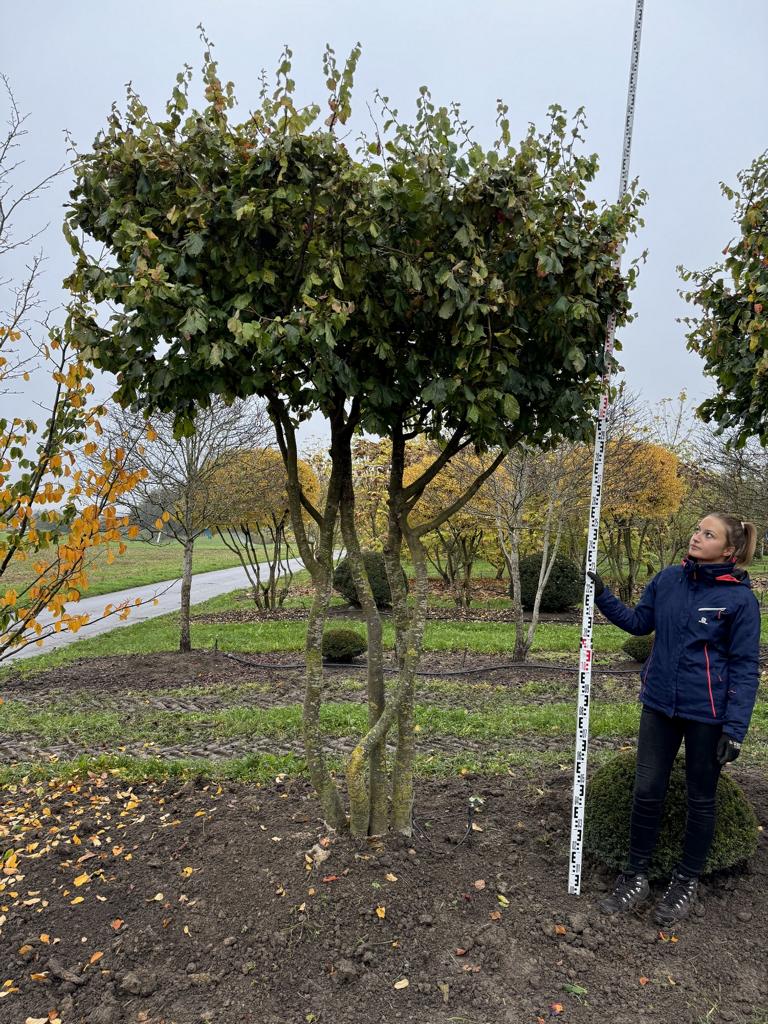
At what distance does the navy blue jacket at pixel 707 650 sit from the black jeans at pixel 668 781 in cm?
10

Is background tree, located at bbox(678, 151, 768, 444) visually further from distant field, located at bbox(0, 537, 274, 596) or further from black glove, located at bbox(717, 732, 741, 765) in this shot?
distant field, located at bbox(0, 537, 274, 596)

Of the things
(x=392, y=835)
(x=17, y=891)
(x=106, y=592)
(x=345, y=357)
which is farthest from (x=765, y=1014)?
(x=106, y=592)

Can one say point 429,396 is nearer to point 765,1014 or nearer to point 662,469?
point 765,1014

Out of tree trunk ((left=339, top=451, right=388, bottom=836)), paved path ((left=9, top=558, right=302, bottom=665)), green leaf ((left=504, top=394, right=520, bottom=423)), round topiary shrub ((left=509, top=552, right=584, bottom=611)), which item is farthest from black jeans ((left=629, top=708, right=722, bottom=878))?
round topiary shrub ((left=509, top=552, right=584, bottom=611))

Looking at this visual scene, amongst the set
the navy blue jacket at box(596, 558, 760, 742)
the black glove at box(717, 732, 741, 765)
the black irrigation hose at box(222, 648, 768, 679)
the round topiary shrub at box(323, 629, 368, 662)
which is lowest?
the black irrigation hose at box(222, 648, 768, 679)

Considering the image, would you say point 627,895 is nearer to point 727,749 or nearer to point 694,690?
point 727,749

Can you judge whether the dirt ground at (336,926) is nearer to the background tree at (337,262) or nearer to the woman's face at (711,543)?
the woman's face at (711,543)

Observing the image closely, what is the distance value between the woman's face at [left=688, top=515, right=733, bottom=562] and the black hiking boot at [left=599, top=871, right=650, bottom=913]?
1.53m

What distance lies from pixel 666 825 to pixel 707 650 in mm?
959

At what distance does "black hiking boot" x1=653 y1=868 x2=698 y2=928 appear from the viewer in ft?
10.3

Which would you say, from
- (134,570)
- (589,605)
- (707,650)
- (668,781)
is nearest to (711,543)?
(707,650)

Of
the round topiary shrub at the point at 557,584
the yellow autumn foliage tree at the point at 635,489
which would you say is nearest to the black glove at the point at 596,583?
the yellow autumn foliage tree at the point at 635,489

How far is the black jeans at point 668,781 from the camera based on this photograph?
3141 millimetres

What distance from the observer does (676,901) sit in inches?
126
